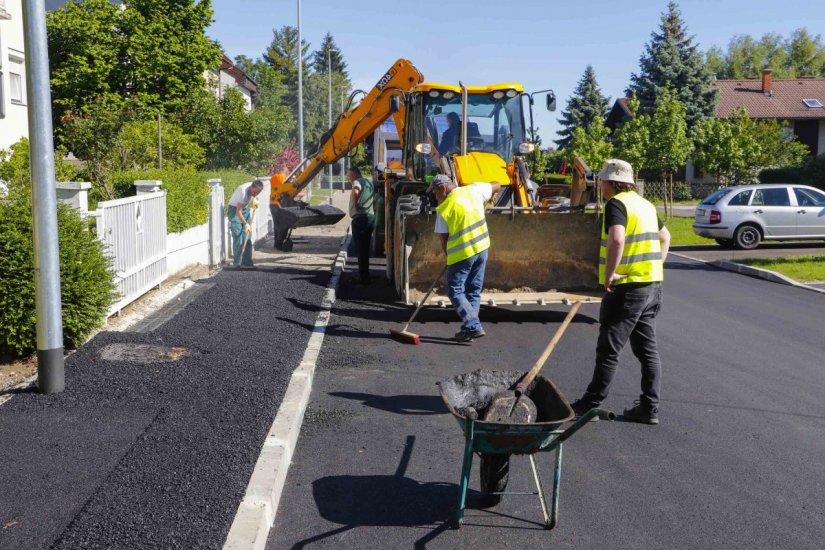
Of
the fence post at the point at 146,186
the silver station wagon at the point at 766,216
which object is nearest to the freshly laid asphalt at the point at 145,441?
the fence post at the point at 146,186

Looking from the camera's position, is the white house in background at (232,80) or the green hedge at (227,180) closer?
the green hedge at (227,180)

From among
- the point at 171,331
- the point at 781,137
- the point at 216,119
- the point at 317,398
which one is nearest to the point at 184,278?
the point at 171,331

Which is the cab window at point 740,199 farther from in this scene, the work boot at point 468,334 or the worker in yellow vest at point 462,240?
the work boot at point 468,334

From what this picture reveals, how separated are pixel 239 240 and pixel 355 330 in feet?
17.7

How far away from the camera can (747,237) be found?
20047 millimetres

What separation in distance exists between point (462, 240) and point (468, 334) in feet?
3.19

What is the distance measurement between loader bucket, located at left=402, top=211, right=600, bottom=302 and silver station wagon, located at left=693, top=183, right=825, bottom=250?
10109 millimetres

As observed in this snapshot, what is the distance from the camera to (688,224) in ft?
91.2

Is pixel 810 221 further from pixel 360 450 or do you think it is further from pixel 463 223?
pixel 360 450

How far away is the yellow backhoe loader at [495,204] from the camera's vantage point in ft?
35.8

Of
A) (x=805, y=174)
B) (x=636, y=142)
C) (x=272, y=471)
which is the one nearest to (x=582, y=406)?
(x=272, y=471)

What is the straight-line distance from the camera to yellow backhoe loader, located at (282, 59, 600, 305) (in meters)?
10.9

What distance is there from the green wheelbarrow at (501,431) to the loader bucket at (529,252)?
5551 millimetres

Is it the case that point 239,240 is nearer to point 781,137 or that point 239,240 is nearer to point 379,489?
point 379,489
